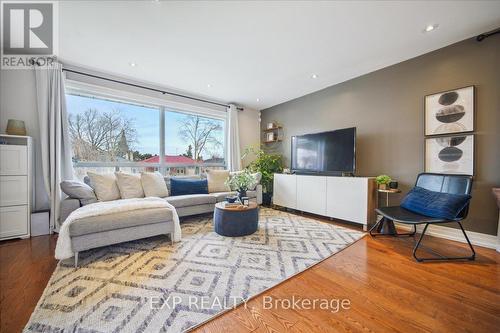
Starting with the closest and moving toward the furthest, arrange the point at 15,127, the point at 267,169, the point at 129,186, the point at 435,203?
the point at 435,203
the point at 15,127
the point at 129,186
the point at 267,169

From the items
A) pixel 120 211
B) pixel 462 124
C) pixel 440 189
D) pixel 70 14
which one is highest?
pixel 70 14

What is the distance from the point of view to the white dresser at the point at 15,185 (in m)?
2.39

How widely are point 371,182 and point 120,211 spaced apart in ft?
10.5

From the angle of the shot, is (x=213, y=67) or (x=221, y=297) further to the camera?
(x=213, y=67)

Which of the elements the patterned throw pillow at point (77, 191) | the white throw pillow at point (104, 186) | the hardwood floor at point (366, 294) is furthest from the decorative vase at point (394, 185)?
the patterned throw pillow at point (77, 191)

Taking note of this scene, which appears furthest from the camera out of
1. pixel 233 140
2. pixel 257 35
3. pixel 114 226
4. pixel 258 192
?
pixel 233 140

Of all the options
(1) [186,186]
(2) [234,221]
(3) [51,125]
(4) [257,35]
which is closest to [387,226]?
(2) [234,221]

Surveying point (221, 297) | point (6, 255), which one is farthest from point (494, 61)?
point (6, 255)

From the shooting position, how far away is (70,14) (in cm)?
198

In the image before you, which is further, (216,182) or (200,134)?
(200,134)

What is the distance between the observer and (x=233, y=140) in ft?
15.6

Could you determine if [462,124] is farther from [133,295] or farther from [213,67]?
[133,295]

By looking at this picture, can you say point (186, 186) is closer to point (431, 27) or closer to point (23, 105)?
point (23, 105)

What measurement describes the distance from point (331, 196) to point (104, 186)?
3.37 m
